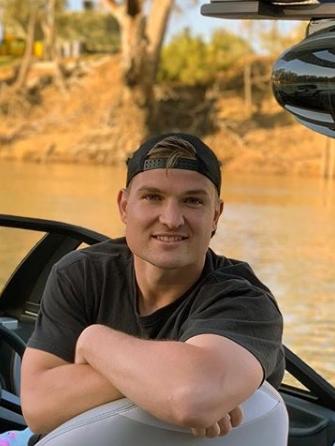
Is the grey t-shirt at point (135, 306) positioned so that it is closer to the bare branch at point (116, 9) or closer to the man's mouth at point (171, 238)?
the man's mouth at point (171, 238)

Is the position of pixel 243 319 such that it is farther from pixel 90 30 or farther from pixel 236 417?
pixel 90 30

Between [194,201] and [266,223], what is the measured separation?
14.3 meters

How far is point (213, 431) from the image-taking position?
1.74 metres

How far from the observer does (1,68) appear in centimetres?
3503

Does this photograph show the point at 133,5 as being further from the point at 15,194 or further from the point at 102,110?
the point at 15,194

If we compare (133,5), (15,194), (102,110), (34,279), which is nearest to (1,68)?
(102,110)

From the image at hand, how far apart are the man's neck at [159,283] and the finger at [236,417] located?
430 millimetres

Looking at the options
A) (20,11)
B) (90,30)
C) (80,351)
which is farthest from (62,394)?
(90,30)

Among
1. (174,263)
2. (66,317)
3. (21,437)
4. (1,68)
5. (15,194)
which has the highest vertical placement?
(174,263)

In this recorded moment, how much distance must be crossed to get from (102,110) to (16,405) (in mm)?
27531

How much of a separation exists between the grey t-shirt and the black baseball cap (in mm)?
208

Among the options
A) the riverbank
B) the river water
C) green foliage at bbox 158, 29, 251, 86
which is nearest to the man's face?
the river water

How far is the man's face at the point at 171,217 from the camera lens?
207cm

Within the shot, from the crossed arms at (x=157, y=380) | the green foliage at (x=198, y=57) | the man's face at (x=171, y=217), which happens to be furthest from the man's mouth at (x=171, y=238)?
the green foliage at (x=198, y=57)
